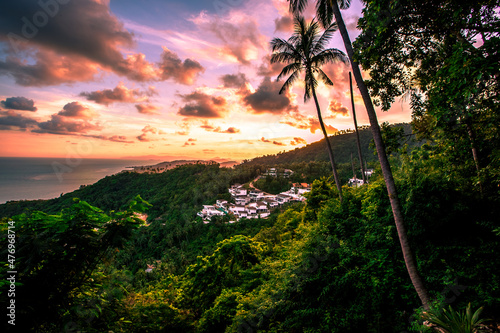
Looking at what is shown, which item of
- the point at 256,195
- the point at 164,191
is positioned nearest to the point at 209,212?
the point at 256,195

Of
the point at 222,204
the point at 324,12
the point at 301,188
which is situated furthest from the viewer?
the point at 222,204

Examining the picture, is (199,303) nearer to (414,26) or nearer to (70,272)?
(70,272)

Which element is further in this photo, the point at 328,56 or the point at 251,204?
the point at 251,204

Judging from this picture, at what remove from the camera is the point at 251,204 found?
2254 inches

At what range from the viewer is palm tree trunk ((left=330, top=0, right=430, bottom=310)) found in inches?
166

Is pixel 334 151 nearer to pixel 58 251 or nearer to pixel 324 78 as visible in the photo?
pixel 324 78

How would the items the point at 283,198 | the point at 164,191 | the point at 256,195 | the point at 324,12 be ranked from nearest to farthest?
1. the point at 324,12
2. the point at 283,198
3. the point at 256,195
4. the point at 164,191

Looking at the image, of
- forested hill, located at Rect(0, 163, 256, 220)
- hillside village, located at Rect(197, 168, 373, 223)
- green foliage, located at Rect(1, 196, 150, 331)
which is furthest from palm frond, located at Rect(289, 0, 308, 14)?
forested hill, located at Rect(0, 163, 256, 220)

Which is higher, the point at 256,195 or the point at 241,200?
the point at 256,195

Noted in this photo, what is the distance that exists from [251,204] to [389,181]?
2115 inches

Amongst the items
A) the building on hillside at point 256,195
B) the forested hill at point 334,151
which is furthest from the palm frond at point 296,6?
the forested hill at point 334,151

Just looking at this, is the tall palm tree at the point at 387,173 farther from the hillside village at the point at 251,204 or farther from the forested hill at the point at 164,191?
the forested hill at the point at 164,191

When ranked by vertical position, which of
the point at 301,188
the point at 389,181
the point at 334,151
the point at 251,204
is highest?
the point at 334,151

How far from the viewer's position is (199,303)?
813 cm
